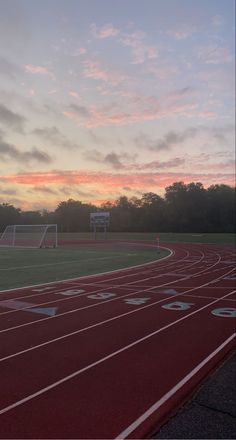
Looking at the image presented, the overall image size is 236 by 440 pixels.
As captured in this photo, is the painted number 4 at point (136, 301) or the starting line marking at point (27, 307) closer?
the starting line marking at point (27, 307)

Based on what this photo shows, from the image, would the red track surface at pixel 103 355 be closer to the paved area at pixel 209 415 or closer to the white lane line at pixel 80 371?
the white lane line at pixel 80 371

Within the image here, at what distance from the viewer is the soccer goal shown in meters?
36.9

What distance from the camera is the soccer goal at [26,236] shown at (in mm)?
36906

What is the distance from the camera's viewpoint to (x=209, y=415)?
557 cm

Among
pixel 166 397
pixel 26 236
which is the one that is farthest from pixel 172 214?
pixel 166 397

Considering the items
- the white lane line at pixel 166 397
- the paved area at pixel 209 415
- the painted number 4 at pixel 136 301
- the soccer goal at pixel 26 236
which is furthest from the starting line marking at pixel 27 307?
the soccer goal at pixel 26 236

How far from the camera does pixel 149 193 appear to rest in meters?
96.1

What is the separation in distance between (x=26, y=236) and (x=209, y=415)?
3364cm

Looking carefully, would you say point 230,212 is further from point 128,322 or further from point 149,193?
point 128,322

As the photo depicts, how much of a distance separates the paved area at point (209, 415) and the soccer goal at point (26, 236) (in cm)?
3105

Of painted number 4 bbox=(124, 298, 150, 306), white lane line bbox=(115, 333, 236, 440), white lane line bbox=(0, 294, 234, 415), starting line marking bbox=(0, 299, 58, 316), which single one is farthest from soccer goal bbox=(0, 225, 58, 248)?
white lane line bbox=(115, 333, 236, 440)

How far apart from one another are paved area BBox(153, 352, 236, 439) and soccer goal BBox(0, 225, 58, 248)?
102 feet

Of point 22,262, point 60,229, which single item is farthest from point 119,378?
point 60,229

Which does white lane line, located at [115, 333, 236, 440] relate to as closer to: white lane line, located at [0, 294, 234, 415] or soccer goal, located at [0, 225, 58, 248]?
white lane line, located at [0, 294, 234, 415]
